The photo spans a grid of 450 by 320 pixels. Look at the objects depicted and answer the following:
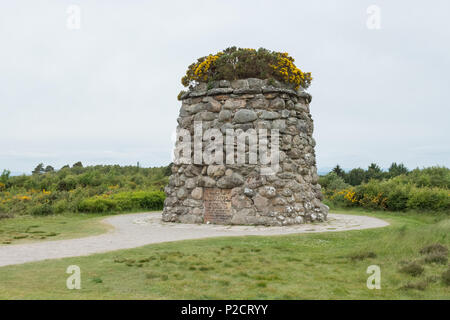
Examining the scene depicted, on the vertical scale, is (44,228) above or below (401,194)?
below

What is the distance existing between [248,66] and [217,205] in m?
4.35

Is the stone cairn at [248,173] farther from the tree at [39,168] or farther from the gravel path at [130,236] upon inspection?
the tree at [39,168]

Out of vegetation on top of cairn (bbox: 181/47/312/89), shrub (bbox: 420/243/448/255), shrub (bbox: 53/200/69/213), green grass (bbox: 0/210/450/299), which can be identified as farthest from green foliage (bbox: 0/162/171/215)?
shrub (bbox: 420/243/448/255)

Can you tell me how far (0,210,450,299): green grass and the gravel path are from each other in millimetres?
692

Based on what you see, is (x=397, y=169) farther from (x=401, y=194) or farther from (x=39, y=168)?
(x=39, y=168)

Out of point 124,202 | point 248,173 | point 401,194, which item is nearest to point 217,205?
point 248,173

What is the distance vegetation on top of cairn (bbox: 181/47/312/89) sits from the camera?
1243 centimetres

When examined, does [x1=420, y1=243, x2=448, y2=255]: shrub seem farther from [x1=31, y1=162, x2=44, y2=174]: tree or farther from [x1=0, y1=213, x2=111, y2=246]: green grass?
[x1=31, y1=162, x2=44, y2=174]: tree

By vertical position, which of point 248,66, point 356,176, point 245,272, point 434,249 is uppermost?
point 248,66

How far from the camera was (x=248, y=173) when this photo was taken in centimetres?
1180

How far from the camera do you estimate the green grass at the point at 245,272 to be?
15.4 ft

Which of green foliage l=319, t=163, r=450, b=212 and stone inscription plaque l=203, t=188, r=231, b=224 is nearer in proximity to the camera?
stone inscription plaque l=203, t=188, r=231, b=224

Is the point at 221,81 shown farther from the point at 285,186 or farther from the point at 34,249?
the point at 34,249
